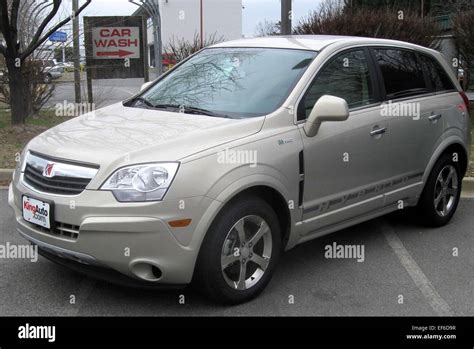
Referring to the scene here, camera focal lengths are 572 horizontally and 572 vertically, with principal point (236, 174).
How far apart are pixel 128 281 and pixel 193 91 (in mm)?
1680

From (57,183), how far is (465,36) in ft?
38.8

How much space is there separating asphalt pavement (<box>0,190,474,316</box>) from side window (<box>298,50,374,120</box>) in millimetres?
1257

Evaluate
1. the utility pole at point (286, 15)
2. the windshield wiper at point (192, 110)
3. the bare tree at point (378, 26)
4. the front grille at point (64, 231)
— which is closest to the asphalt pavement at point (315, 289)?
the front grille at point (64, 231)

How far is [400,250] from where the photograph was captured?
500cm

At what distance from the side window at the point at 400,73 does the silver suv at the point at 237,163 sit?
17 mm

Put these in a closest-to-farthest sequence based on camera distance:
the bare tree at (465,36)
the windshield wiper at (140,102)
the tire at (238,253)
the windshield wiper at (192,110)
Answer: the tire at (238,253)
the windshield wiper at (192,110)
the windshield wiper at (140,102)
the bare tree at (465,36)

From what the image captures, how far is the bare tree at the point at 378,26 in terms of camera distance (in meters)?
12.3

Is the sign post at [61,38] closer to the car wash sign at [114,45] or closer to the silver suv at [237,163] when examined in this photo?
the car wash sign at [114,45]

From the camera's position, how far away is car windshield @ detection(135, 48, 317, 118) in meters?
4.14

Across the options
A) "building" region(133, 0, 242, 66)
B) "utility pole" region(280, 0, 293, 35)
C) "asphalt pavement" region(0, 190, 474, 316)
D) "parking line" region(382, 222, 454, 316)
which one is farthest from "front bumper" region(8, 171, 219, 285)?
"building" region(133, 0, 242, 66)

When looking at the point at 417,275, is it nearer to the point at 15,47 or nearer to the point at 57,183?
the point at 57,183

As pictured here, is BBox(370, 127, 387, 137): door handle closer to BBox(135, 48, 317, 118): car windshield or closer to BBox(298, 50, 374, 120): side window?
BBox(298, 50, 374, 120): side window

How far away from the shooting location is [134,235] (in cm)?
328
